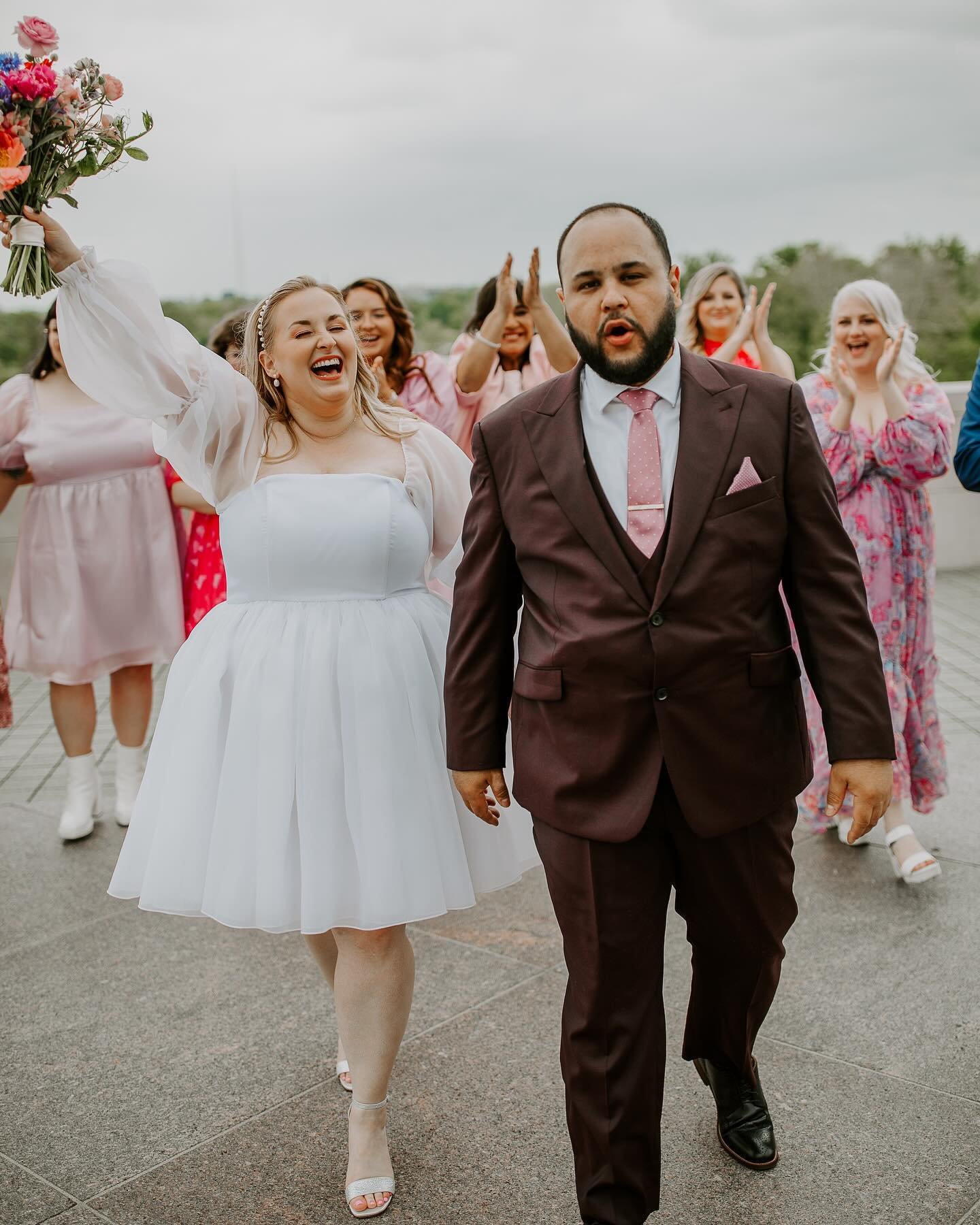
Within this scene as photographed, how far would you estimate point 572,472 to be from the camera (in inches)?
102

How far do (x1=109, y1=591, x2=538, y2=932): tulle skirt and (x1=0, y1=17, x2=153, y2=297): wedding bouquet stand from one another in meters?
1.00

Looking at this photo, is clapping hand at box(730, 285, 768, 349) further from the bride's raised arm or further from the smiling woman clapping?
the bride's raised arm

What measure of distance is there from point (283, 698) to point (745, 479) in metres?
1.21

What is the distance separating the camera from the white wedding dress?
2.94m

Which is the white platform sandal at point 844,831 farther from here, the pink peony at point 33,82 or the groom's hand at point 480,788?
the pink peony at point 33,82

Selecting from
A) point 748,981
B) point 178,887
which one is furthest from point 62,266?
point 748,981

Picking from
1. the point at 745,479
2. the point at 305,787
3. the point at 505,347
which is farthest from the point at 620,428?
the point at 505,347

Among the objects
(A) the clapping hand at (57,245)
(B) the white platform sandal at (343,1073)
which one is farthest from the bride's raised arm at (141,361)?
(B) the white platform sandal at (343,1073)

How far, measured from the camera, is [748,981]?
2834 millimetres

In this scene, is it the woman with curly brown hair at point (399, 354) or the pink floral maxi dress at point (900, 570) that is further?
the woman with curly brown hair at point (399, 354)

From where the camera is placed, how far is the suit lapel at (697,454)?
8.23 feet

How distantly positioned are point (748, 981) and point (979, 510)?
1011 cm

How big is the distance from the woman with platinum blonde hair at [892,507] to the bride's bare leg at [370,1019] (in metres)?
2.42

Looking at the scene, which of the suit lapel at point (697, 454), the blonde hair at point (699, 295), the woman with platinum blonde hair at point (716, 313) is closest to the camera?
the suit lapel at point (697, 454)
